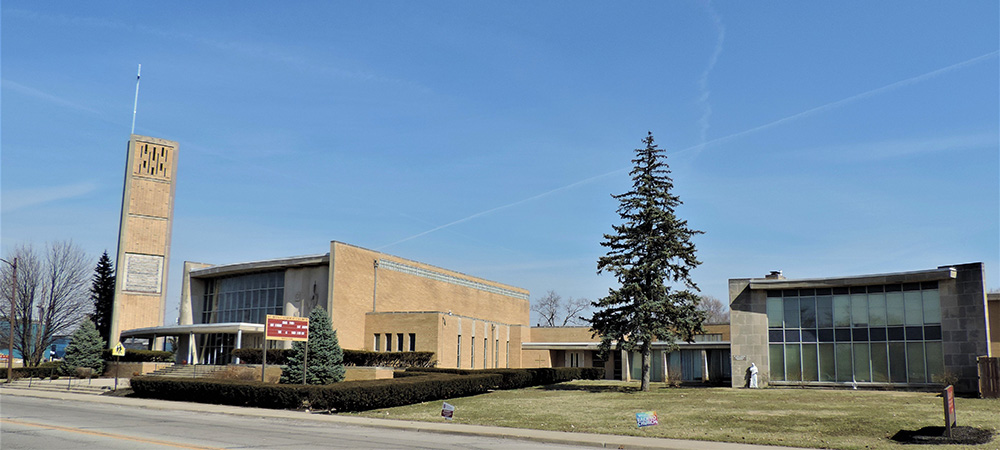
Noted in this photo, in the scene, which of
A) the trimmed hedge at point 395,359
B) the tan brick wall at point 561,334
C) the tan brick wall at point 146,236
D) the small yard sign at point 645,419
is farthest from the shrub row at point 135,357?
the small yard sign at point 645,419

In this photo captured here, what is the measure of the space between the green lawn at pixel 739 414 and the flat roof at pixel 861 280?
648 cm

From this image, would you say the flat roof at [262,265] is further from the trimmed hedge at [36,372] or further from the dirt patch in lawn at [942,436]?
the dirt patch in lawn at [942,436]

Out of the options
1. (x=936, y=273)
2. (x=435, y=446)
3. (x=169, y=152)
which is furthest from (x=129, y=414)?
(x=169, y=152)

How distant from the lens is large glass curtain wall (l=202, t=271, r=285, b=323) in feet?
181

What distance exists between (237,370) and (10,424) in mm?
21163

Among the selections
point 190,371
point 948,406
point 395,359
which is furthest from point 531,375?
point 948,406

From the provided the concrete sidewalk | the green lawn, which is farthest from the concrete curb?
the green lawn

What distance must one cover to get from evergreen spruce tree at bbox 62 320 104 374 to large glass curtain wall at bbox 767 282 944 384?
4524cm

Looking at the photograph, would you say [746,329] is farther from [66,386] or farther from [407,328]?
[66,386]

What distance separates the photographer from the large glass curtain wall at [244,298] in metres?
55.2

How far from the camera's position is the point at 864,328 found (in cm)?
3844

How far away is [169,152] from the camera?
73.3 meters

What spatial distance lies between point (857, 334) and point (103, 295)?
70889 millimetres

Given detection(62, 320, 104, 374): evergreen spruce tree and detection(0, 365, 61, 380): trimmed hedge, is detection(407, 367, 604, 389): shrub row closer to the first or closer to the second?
detection(62, 320, 104, 374): evergreen spruce tree
